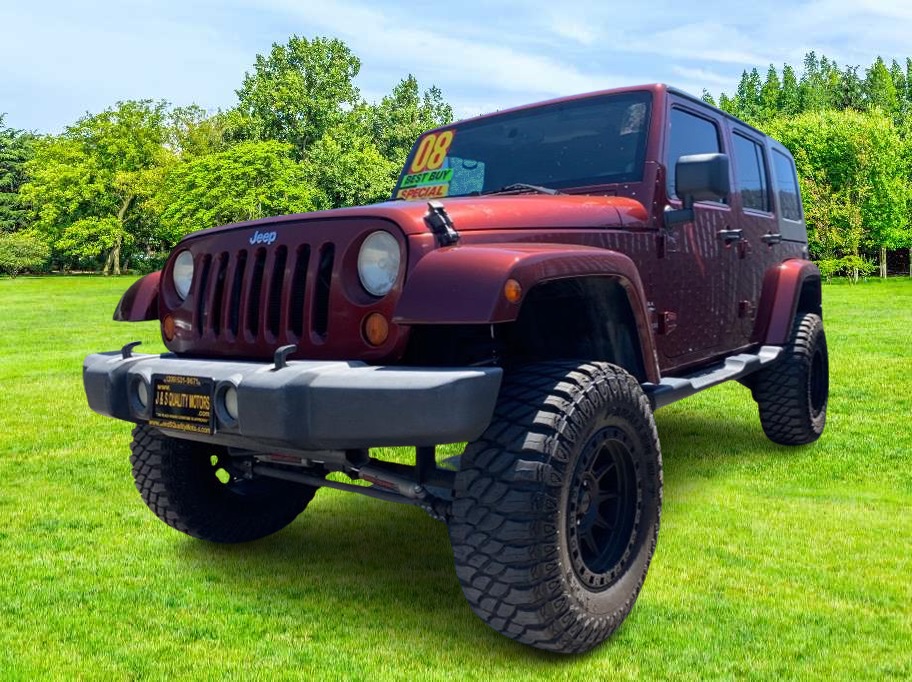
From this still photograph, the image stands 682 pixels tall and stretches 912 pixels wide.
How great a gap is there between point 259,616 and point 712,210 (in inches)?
123

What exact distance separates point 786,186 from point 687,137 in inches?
90.5

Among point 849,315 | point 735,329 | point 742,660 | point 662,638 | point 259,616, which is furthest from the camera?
point 849,315

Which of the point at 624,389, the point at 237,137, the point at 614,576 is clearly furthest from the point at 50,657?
the point at 237,137

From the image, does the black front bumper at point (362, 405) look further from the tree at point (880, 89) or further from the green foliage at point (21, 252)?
the tree at point (880, 89)

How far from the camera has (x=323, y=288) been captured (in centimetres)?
295

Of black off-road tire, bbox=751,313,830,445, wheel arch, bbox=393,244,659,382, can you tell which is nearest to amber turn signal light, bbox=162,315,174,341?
wheel arch, bbox=393,244,659,382

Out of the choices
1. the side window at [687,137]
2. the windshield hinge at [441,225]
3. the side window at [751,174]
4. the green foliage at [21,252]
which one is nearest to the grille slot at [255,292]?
the windshield hinge at [441,225]

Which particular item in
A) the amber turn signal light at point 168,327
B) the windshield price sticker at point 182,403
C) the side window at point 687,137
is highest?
the side window at point 687,137

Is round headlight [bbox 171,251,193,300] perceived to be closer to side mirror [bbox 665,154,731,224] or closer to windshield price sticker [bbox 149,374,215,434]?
windshield price sticker [bbox 149,374,215,434]

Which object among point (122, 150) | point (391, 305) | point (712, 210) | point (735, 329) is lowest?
point (735, 329)

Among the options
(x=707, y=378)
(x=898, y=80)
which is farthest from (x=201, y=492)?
(x=898, y=80)

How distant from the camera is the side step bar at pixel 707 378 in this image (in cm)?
365

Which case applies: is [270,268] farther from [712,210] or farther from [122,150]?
[122,150]

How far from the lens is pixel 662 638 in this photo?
2936 millimetres
